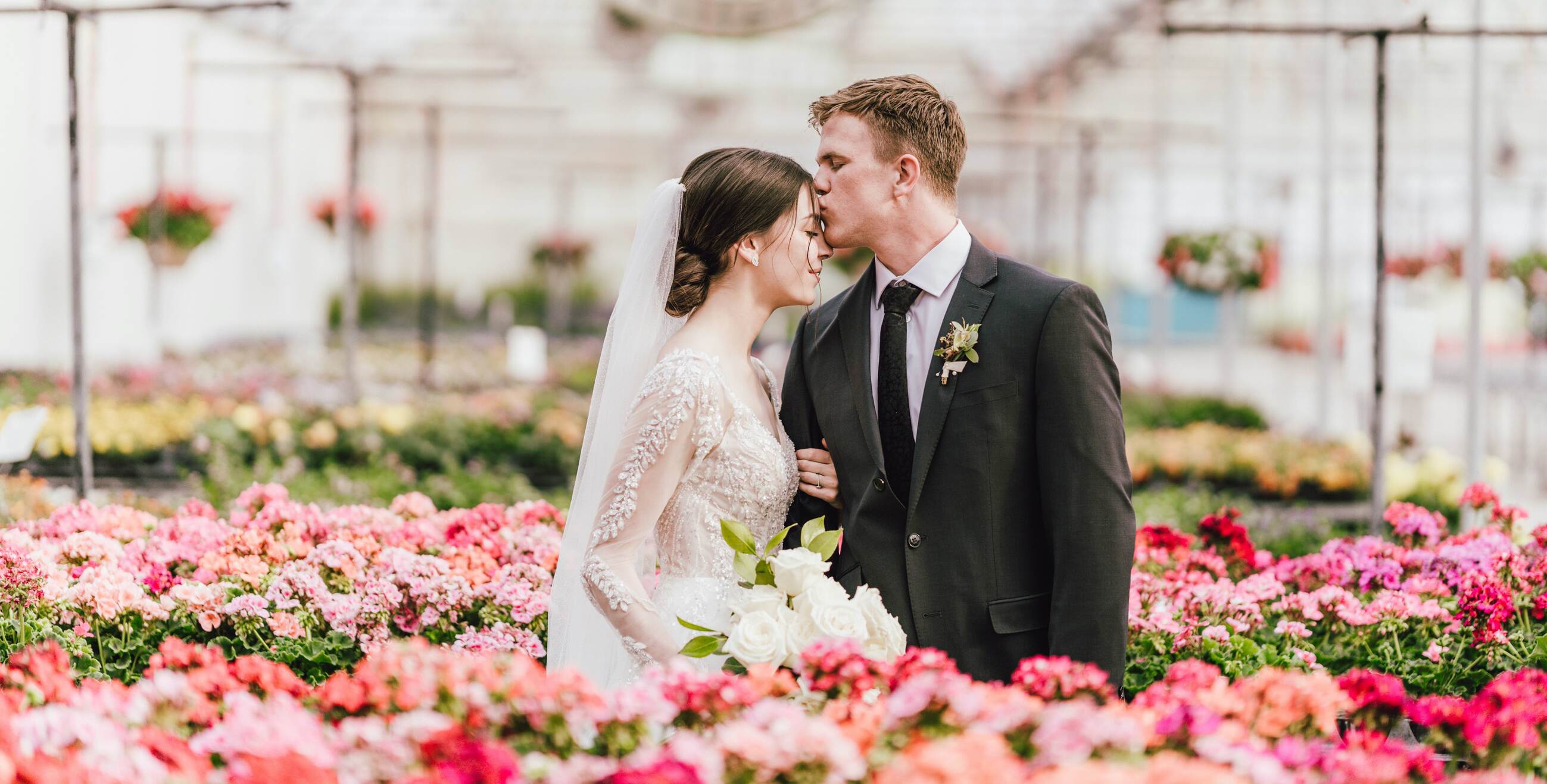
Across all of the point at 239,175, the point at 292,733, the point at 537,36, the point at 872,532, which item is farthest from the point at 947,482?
the point at 537,36

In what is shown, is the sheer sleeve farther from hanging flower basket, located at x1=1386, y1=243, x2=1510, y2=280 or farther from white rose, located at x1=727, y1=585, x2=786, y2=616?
hanging flower basket, located at x1=1386, y1=243, x2=1510, y2=280

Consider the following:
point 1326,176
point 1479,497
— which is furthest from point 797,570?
point 1326,176

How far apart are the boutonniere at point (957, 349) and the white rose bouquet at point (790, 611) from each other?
32 centimetres

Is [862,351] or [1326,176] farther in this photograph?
[1326,176]

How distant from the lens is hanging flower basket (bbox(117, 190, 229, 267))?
8.38 m

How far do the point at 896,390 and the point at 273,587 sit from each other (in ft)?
4.15

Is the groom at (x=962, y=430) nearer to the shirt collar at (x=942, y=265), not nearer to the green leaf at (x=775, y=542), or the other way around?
the shirt collar at (x=942, y=265)

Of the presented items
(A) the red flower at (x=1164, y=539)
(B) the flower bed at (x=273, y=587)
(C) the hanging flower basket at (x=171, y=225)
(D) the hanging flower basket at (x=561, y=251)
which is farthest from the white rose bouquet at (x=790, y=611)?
(D) the hanging flower basket at (x=561, y=251)

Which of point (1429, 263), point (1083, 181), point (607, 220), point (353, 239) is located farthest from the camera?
point (607, 220)

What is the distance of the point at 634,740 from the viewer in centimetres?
159

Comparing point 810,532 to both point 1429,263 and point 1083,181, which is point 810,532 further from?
point 1429,263

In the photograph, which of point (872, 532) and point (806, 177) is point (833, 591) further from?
point (806, 177)

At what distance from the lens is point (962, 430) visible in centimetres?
220

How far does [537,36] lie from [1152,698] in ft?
60.0
